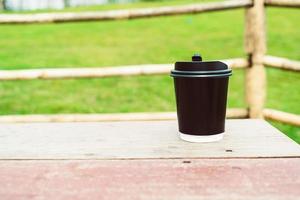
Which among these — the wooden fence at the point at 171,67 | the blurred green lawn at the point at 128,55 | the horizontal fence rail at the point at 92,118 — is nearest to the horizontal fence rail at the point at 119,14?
the wooden fence at the point at 171,67

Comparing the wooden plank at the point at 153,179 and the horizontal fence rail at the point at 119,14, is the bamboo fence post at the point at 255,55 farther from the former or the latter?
the wooden plank at the point at 153,179

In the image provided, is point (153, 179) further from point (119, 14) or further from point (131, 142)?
point (119, 14)

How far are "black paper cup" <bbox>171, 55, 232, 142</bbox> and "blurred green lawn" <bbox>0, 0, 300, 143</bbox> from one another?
190 cm

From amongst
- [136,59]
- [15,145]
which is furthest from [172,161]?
[136,59]

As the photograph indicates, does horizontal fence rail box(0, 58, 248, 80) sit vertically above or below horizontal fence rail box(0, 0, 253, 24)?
below

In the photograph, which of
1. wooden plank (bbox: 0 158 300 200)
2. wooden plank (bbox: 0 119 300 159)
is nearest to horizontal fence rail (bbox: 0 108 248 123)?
wooden plank (bbox: 0 119 300 159)

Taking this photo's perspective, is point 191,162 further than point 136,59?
No

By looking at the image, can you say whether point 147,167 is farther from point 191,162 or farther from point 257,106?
point 257,106

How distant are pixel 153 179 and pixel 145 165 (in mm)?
82

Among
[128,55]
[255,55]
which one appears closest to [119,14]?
[255,55]

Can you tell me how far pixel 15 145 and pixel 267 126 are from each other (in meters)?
0.66

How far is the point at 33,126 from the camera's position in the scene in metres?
1.31

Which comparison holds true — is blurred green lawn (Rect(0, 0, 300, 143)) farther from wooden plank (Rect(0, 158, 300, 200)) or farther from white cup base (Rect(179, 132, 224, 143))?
wooden plank (Rect(0, 158, 300, 200))

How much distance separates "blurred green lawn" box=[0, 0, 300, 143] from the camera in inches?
169
